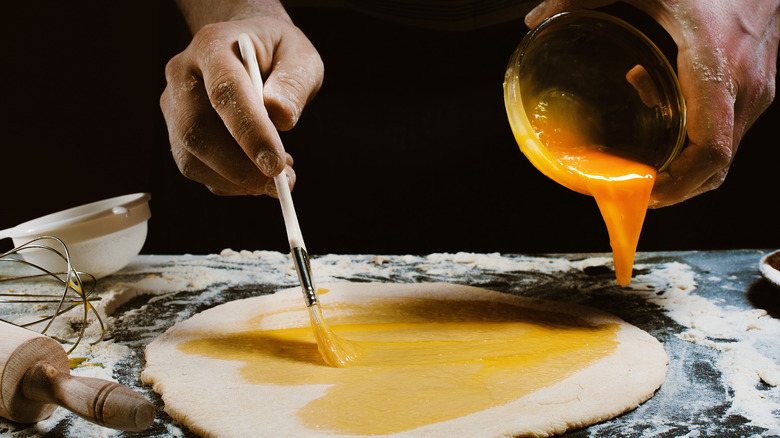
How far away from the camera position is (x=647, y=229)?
216cm

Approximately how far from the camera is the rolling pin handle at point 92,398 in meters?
0.74

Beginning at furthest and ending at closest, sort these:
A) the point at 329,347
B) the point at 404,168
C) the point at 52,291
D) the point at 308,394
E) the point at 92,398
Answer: the point at 404,168 → the point at 52,291 → the point at 329,347 → the point at 308,394 → the point at 92,398

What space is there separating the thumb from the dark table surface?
55 cm

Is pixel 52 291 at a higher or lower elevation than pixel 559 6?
lower

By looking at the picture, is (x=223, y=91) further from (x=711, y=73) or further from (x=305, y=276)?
(x=711, y=73)

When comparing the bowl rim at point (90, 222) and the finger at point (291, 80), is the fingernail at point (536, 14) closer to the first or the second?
the finger at point (291, 80)

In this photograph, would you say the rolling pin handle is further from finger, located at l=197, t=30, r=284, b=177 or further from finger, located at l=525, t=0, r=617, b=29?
finger, located at l=525, t=0, r=617, b=29

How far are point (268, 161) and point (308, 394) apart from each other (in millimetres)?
449

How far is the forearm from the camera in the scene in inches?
64.5

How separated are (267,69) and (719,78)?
0.99 metres

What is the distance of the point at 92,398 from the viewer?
760 mm

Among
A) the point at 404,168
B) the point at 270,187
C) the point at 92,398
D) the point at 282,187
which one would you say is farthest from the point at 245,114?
the point at 404,168

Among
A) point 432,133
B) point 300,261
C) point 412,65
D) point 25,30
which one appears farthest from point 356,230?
point 25,30

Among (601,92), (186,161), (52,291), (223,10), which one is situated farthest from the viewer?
(223,10)
